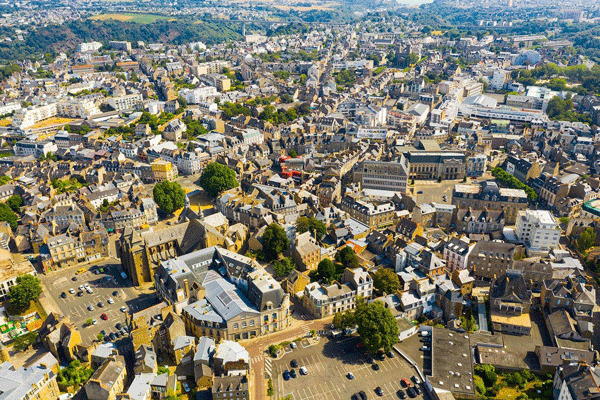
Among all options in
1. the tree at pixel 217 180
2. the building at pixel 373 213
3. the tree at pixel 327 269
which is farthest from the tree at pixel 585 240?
the tree at pixel 217 180

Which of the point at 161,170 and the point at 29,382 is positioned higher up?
the point at 29,382

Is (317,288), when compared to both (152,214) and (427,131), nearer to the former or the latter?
(152,214)

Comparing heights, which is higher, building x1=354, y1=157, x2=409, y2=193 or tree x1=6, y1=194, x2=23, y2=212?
building x1=354, y1=157, x2=409, y2=193

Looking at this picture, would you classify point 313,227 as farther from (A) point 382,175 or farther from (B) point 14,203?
(B) point 14,203

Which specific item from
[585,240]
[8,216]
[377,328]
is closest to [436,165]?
[585,240]

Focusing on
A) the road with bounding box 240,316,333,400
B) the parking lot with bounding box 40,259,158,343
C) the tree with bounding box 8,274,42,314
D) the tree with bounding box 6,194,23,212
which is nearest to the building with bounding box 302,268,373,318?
the road with bounding box 240,316,333,400

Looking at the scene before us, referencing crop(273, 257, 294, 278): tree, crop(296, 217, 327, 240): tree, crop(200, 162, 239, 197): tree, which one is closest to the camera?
crop(273, 257, 294, 278): tree

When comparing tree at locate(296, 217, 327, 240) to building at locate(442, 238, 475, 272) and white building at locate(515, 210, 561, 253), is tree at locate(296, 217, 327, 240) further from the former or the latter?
white building at locate(515, 210, 561, 253)
